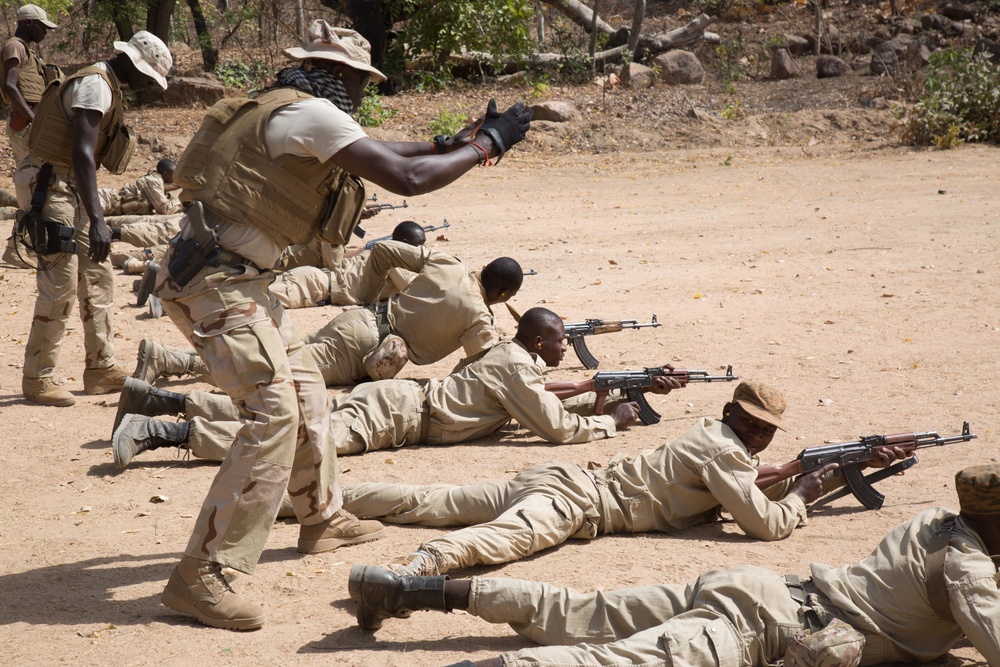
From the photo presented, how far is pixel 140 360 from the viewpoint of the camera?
6410 mm

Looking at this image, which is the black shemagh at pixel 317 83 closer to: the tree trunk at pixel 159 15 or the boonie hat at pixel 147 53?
the boonie hat at pixel 147 53

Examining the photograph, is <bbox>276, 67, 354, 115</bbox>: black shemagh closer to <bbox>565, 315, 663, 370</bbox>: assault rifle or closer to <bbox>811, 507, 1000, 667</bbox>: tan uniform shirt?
<bbox>811, 507, 1000, 667</bbox>: tan uniform shirt

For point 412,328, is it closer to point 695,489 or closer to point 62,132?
point 62,132

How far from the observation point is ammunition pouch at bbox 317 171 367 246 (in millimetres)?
3627

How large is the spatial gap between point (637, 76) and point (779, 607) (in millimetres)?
19012

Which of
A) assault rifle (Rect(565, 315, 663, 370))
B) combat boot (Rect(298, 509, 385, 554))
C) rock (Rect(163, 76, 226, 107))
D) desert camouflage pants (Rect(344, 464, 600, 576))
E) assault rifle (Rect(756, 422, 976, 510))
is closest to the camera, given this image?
desert camouflage pants (Rect(344, 464, 600, 576))

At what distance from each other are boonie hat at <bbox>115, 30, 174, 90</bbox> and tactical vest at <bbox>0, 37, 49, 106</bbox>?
208 cm

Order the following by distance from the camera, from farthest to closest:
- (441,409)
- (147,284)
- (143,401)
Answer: (147,284), (441,409), (143,401)

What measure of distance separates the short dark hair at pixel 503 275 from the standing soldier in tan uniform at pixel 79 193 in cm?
223

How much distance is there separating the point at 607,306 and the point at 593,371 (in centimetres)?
143

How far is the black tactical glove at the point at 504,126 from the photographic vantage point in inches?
137

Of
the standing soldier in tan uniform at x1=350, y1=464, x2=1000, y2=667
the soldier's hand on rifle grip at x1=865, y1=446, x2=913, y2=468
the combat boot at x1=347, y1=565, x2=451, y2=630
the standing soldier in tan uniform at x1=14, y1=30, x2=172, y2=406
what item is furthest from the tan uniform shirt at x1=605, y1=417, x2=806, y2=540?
the standing soldier in tan uniform at x1=14, y1=30, x2=172, y2=406

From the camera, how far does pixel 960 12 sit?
25172 mm

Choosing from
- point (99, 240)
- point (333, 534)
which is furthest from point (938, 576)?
point (99, 240)
